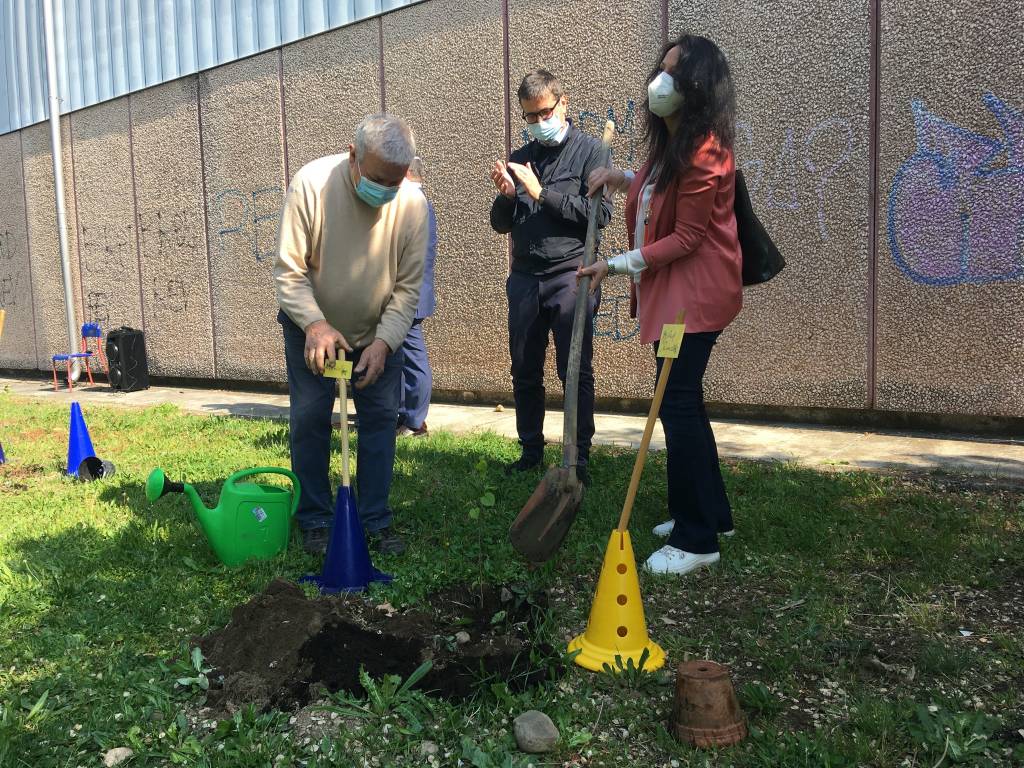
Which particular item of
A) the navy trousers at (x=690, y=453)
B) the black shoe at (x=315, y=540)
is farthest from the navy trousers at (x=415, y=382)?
the navy trousers at (x=690, y=453)

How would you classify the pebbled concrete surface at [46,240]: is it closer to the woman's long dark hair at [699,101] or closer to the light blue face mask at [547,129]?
the light blue face mask at [547,129]

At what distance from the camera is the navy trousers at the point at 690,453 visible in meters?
3.04

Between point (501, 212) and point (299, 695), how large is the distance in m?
2.60

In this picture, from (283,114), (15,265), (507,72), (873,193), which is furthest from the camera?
(15,265)

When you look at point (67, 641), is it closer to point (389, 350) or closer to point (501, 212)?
point (389, 350)

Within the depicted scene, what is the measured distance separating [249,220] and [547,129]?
542 cm

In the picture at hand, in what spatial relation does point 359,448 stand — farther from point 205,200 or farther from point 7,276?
point 7,276

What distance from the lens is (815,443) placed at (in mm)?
5031

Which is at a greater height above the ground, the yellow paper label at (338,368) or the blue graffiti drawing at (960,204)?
the blue graffiti drawing at (960,204)

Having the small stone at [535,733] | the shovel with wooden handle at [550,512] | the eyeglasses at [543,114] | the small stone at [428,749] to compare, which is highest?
the eyeglasses at [543,114]

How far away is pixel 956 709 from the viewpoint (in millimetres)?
2109

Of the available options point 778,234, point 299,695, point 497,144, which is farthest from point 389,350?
point 497,144

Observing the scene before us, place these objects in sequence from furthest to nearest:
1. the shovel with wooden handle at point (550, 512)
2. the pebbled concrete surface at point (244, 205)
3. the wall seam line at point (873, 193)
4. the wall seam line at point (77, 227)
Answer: the wall seam line at point (77, 227) → the pebbled concrete surface at point (244, 205) → the wall seam line at point (873, 193) → the shovel with wooden handle at point (550, 512)

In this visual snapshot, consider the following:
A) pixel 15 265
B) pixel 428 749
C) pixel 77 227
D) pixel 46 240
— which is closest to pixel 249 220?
pixel 77 227
